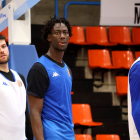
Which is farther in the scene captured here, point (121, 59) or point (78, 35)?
Answer: point (78, 35)

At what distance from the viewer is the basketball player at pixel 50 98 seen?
7.09 ft

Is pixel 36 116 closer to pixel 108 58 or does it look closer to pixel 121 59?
pixel 108 58

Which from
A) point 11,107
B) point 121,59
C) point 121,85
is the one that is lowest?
point 121,85

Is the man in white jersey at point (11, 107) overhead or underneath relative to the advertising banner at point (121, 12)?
underneath

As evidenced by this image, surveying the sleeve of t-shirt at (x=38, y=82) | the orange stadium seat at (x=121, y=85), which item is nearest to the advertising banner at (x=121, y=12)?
the orange stadium seat at (x=121, y=85)

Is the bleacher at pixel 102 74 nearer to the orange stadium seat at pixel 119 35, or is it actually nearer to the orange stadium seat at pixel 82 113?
the orange stadium seat at pixel 119 35

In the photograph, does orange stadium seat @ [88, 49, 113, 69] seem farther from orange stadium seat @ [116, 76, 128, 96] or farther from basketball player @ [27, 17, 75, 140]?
basketball player @ [27, 17, 75, 140]

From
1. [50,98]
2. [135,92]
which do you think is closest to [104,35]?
[50,98]

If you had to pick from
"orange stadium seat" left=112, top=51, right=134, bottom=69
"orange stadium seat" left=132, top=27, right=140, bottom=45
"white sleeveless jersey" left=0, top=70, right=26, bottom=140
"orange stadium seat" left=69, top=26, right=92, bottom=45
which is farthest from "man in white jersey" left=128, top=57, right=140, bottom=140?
"orange stadium seat" left=132, top=27, right=140, bottom=45

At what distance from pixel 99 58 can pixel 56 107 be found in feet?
11.9

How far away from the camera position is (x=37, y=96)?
216cm

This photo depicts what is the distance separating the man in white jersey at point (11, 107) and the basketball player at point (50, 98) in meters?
0.20

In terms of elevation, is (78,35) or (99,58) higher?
(78,35)

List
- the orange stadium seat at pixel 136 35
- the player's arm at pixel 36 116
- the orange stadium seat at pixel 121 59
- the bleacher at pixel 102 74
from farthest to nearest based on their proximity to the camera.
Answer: the orange stadium seat at pixel 136 35 → the orange stadium seat at pixel 121 59 → the bleacher at pixel 102 74 → the player's arm at pixel 36 116
